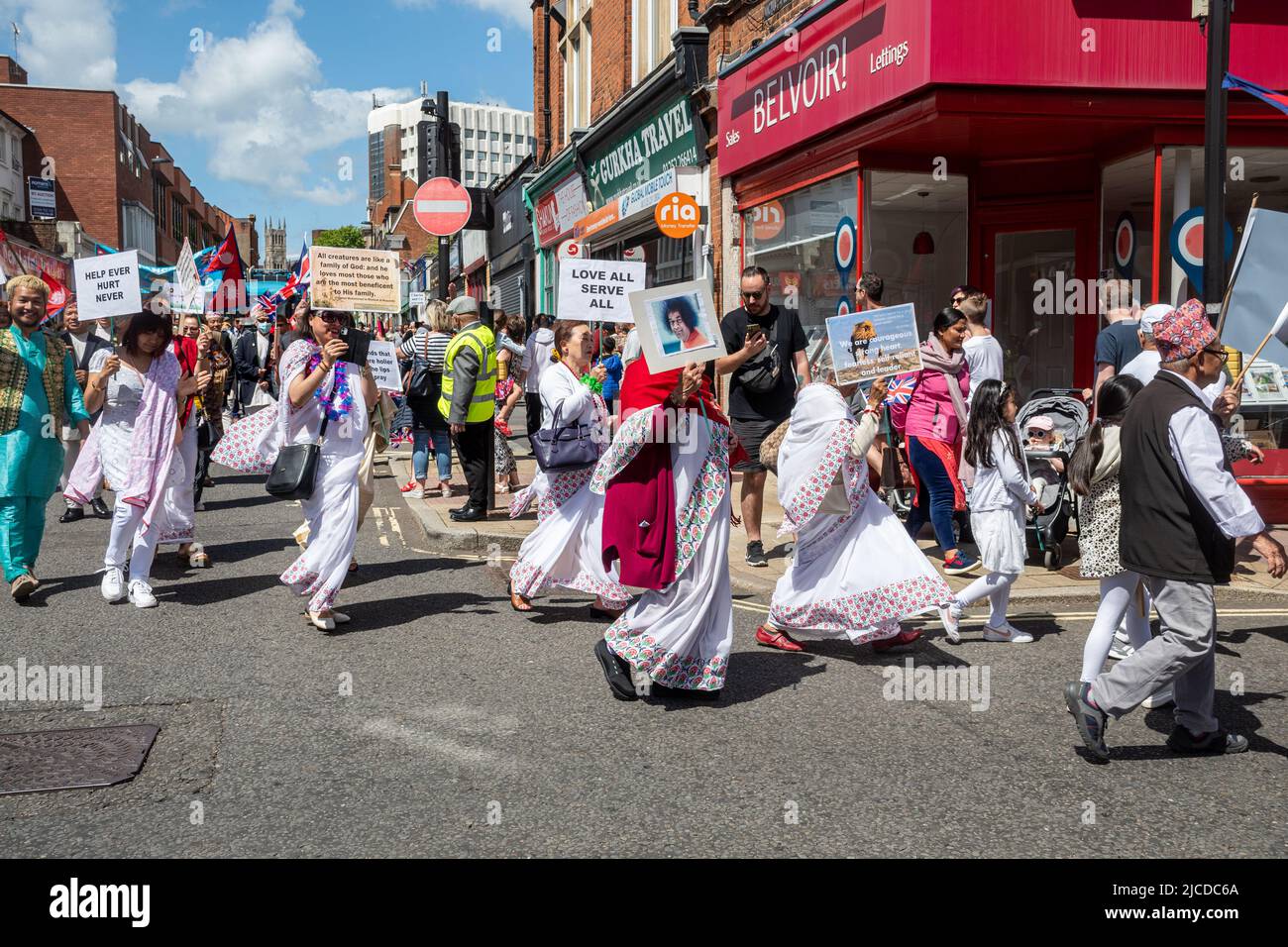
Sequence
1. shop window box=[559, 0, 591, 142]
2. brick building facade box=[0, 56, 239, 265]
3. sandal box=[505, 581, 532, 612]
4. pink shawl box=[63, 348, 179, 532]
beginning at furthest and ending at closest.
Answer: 1. brick building facade box=[0, 56, 239, 265]
2. shop window box=[559, 0, 591, 142]
3. pink shawl box=[63, 348, 179, 532]
4. sandal box=[505, 581, 532, 612]

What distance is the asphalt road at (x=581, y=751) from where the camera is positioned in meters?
3.80

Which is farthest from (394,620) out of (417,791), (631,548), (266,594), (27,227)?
(27,227)

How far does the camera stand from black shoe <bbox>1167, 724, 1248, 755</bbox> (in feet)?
15.2

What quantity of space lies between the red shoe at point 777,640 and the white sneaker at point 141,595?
12.3ft

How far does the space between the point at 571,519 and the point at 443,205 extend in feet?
22.0

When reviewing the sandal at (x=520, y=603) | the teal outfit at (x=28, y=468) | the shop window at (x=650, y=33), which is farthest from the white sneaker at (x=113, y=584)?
the shop window at (x=650, y=33)

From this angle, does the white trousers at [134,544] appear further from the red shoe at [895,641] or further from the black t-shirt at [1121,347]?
the black t-shirt at [1121,347]

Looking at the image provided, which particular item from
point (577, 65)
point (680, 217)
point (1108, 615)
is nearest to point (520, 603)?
point (1108, 615)

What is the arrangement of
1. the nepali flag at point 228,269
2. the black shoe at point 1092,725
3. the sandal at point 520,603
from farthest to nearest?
the nepali flag at point 228,269 → the sandal at point 520,603 → the black shoe at point 1092,725

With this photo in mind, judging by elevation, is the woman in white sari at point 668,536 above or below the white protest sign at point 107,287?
below

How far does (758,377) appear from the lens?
866 cm

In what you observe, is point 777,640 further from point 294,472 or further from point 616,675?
point 294,472

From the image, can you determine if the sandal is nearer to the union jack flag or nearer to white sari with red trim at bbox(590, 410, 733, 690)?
white sari with red trim at bbox(590, 410, 733, 690)

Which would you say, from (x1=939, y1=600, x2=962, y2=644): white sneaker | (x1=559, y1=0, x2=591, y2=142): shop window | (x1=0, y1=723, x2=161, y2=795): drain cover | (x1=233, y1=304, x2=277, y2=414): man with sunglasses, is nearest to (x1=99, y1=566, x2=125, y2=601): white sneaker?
(x1=0, y1=723, x2=161, y2=795): drain cover
